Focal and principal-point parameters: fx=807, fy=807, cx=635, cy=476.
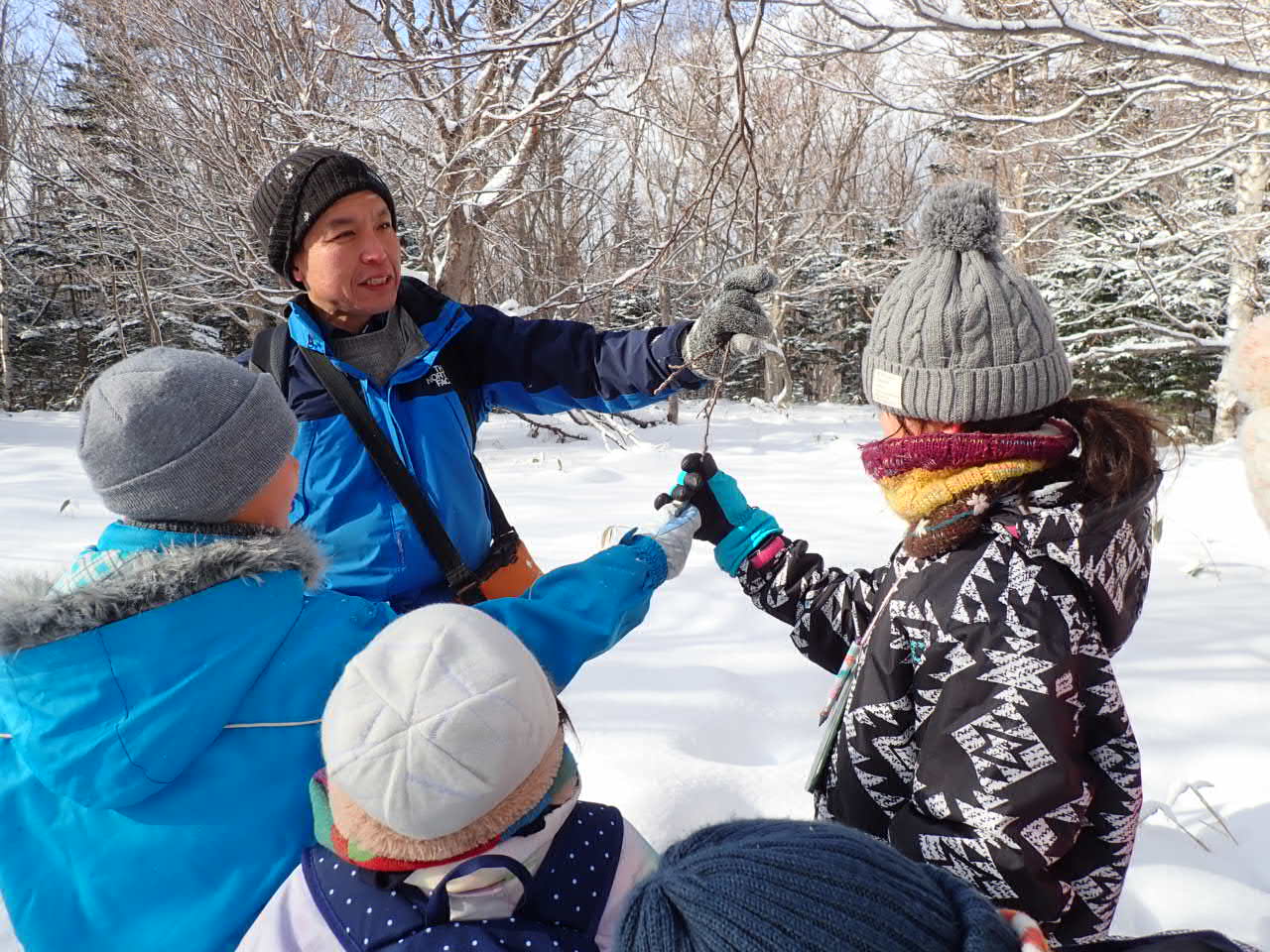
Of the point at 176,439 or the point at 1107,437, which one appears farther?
the point at 1107,437

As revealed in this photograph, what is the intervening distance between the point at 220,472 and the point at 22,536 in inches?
172

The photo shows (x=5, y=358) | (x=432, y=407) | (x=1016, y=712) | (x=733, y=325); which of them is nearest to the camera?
(x=1016, y=712)

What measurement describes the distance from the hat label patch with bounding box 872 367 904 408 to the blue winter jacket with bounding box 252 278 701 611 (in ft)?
1.64

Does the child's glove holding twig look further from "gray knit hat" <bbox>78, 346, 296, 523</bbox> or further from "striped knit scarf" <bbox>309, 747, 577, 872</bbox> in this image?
"gray knit hat" <bbox>78, 346, 296, 523</bbox>

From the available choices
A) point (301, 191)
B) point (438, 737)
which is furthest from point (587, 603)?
point (301, 191)

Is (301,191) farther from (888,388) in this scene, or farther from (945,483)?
(945,483)

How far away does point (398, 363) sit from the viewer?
181cm

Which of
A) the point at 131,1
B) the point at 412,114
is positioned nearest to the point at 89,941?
the point at 412,114

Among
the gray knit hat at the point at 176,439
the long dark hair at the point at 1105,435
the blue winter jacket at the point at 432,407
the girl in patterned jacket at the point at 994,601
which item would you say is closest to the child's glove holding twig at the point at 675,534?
the blue winter jacket at the point at 432,407

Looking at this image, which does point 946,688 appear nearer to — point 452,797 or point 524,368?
point 452,797

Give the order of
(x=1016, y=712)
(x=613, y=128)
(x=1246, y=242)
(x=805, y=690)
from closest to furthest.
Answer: (x=1016, y=712) → (x=805, y=690) → (x=1246, y=242) → (x=613, y=128)

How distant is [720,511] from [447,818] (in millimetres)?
994

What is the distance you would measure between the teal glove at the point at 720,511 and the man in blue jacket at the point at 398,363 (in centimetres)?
20

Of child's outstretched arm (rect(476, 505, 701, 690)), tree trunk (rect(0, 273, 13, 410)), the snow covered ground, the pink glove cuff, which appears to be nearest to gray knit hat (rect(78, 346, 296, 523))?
the snow covered ground
